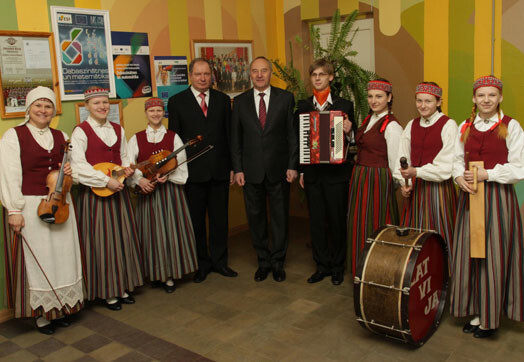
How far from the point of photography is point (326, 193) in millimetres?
4020

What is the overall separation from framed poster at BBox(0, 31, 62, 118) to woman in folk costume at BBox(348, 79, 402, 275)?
2.31 m

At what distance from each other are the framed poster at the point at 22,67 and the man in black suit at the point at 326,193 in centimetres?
193

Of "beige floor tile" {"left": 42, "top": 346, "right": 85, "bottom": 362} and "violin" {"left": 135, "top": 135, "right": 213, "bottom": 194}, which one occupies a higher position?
"violin" {"left": 135, "top": 135, "right": 213, "bottom": 194}

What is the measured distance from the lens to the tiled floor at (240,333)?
9.85 ft

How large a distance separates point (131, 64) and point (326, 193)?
6.54 feet

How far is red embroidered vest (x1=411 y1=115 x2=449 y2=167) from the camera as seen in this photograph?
3.29 meters

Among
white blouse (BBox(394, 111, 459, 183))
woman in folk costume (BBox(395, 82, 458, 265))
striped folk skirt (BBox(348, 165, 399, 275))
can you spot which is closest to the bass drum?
woman in folk costume (BBox(395, 82, 458, 265))

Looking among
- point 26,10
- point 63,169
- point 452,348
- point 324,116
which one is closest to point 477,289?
point 452,348

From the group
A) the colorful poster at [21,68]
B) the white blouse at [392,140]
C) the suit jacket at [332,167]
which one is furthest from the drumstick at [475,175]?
the colorful poster at [21,68]

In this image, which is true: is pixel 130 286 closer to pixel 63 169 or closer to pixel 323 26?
pixel 63 169

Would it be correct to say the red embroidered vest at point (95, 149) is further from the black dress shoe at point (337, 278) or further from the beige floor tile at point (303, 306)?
the black dress shoe at point (337, 278)

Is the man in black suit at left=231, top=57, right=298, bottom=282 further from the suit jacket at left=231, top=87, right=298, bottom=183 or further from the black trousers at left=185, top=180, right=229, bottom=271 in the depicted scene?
the black trousers at left=185, top=180, right=229, bottom=271

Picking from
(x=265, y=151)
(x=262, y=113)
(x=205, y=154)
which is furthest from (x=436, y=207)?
(x=205, y=154)

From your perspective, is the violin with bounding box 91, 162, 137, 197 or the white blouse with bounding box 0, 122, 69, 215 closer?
the white blouse with bounding box 0, 122, 69, 215
